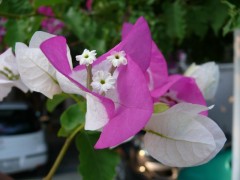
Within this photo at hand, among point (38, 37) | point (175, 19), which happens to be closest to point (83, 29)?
point (175, 19)

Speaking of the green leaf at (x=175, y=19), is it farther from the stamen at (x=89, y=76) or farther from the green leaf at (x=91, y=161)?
the stamen at (x=89, y=76)

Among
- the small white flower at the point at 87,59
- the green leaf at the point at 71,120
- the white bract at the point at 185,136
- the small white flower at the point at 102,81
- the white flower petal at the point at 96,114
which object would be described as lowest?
the green leaf at the point at 71,120

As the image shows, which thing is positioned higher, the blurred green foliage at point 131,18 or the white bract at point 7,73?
the white bract at point 7,73

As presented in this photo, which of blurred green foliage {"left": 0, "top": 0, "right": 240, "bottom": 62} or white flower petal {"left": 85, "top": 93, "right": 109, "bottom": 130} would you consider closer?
white flower petal {"left": 85, "top": 93, "right": 109, "bottom": 130}

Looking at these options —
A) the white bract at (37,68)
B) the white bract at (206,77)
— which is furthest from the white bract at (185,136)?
the white bract at (206,77)

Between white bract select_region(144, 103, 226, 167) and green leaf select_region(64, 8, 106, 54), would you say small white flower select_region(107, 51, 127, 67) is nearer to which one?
white bract select_region(144, 103, 226, 167)

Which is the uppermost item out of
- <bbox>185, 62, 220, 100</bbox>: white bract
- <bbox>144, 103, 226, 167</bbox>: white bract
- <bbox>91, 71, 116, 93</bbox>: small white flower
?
<bbox>91, 71, 116, 93</bbox>: small white flower

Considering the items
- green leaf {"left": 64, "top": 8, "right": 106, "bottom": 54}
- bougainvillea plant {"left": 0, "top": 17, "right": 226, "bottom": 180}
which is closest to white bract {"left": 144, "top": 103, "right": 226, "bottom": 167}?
bougainvillea plant {"left": 0, "top": 17, "right": 226, "bottom": 180}
